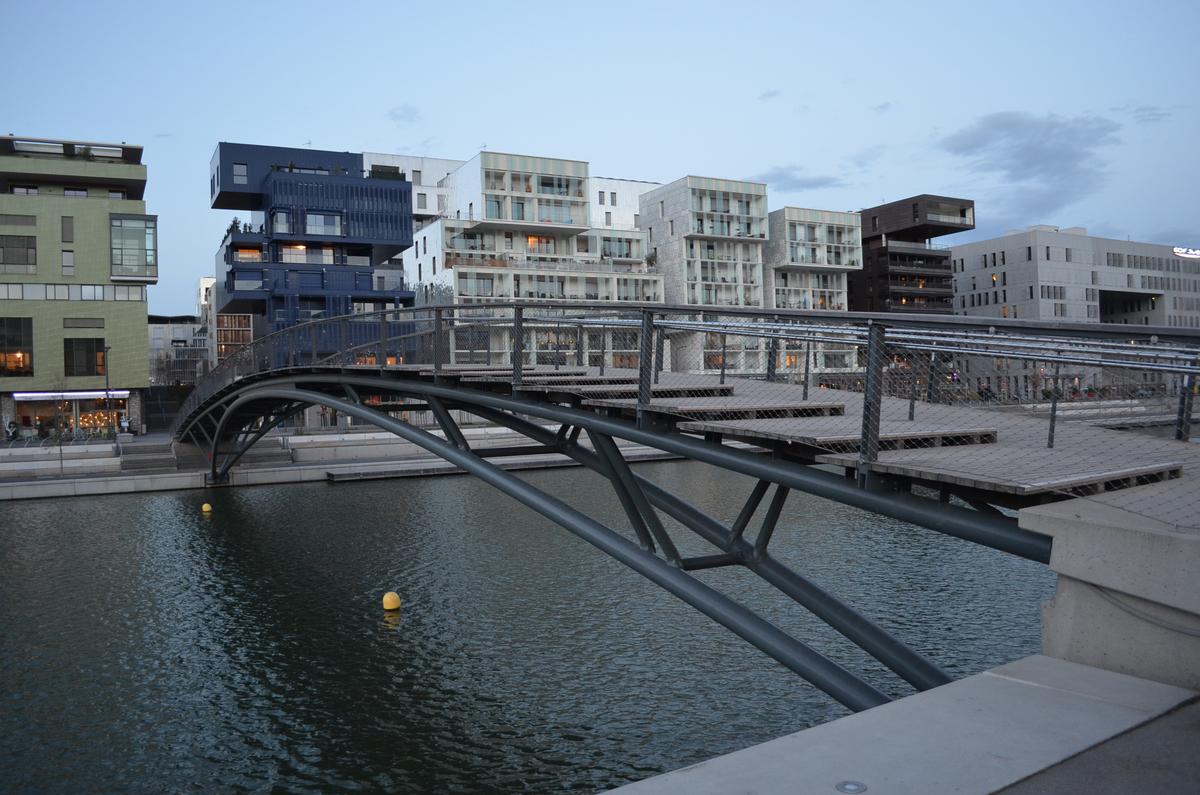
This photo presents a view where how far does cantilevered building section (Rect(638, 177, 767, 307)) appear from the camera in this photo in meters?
77.6

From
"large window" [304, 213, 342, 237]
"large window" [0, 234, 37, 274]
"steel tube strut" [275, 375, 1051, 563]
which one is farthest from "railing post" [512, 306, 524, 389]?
"large window" [304, 213, 342, 237]

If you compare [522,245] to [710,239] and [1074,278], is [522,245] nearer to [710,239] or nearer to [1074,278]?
[710,239]

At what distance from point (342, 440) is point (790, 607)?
3266 cm

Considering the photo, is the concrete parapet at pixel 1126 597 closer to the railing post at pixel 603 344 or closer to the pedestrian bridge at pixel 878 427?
the pedestrian bridge at pixel 878 427

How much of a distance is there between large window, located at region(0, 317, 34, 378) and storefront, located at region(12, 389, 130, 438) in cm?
141

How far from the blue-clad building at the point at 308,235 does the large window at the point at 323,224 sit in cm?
7

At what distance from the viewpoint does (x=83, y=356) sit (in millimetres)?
55969

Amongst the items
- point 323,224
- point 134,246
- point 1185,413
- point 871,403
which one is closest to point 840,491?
point 871,403

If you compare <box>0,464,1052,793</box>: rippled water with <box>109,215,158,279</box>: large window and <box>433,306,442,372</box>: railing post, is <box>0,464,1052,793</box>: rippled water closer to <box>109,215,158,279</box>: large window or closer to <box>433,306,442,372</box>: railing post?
<box>433,306,442,372</box>: railing post

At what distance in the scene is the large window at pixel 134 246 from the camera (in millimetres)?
56438

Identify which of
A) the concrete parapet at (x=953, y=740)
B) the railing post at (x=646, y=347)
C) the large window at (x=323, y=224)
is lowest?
the concrete parapet at (x=953, y=740)

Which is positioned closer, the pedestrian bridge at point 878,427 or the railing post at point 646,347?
the pedestrian bridge at point 878,427

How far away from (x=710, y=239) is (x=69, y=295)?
49469 millimetres

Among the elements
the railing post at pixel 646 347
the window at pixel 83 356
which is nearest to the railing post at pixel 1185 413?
the railing post at pixel 646 347
